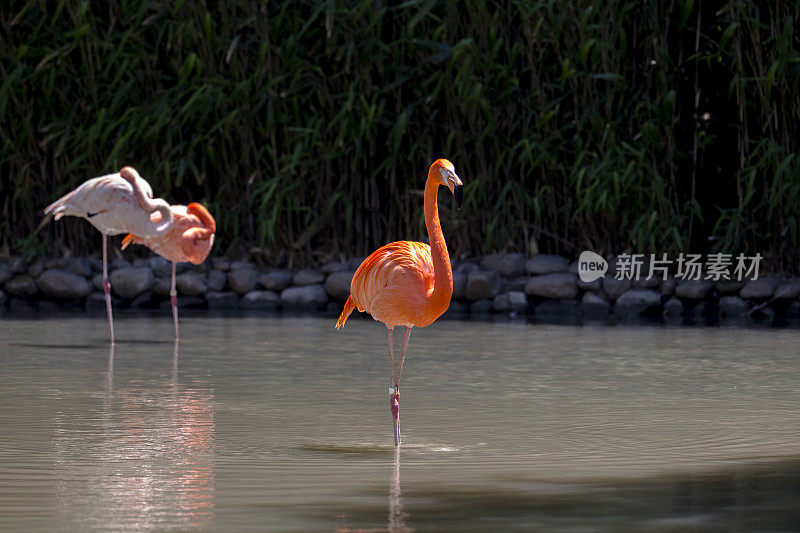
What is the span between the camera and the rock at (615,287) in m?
12.3

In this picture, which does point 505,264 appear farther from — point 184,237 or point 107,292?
point 107,292

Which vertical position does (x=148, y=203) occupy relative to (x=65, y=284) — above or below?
above

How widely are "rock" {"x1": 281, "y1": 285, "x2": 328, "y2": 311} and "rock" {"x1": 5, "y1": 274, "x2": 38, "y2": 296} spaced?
2305mm

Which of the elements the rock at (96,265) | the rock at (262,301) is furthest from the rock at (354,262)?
the rock at (96,265)

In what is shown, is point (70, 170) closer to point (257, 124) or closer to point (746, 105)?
point (257, 124)

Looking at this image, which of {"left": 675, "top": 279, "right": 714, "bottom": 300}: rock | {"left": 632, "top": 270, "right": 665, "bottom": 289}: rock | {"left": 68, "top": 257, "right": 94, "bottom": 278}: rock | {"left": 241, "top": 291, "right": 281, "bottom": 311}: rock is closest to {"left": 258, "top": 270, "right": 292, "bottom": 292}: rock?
{"left": 241, "top": 291, "right": 281, "bottom": 311}: rock

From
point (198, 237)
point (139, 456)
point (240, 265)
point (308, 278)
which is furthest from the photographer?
point (240, 265)

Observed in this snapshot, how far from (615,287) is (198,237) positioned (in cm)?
354

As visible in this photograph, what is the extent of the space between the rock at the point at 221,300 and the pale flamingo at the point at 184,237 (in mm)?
1961

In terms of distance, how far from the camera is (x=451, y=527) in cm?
405

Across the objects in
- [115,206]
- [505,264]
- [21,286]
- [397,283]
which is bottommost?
[21,286]

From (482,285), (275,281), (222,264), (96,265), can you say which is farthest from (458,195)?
(96,265)

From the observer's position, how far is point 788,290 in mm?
11906

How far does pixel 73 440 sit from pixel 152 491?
117 cm
